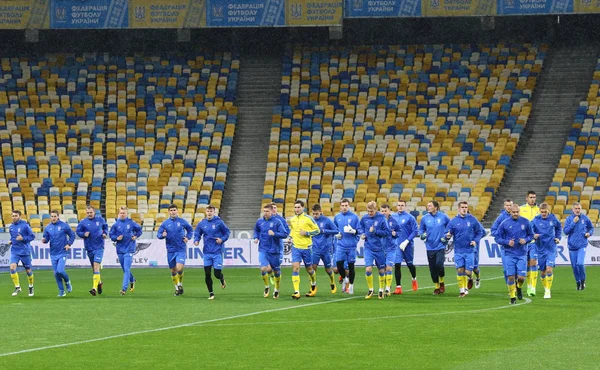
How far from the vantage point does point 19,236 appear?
29.1 meters

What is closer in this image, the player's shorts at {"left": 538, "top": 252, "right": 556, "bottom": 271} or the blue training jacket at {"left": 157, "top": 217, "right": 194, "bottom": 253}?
the player's shorts at {"left": 538, "top": 252, "right": 556, "bottom": 271}

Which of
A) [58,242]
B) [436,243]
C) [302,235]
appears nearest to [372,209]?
[302,235]

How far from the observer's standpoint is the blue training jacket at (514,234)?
23797mm

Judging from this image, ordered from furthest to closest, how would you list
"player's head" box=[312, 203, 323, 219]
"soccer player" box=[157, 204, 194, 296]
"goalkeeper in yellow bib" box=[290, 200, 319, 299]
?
"soccer player" box=[157, 204, 194, 296], "player's head" box=[312, 203, 323, 219], "goalkeeper in yellow bib" box=[290, 200, 319, 299]

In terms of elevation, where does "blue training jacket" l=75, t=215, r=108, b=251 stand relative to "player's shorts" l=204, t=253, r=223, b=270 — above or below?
above

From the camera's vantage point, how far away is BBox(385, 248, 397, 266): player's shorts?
27344 mm

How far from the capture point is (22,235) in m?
29.2

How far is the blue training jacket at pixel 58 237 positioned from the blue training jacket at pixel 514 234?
10921mm

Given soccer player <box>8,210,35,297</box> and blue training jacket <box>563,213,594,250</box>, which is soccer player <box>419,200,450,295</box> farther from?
soccer player <box>8,210,35,297</box>

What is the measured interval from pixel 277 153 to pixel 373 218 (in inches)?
961

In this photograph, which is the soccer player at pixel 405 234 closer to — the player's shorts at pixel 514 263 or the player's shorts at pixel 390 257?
the player's shorts at pixel 390 257

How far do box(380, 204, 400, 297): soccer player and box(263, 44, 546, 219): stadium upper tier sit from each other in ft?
54.5

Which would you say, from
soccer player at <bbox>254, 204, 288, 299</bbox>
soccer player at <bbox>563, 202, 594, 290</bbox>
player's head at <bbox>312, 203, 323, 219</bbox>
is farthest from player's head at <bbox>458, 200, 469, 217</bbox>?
soccer player at <bbox>254, 204, 288, 299</bbox>

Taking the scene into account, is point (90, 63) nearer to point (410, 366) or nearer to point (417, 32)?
point (417, 32)
